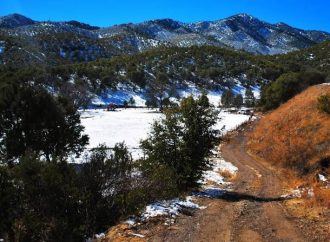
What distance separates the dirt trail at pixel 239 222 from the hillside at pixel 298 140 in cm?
795

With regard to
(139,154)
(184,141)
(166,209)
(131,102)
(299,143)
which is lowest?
(166,209)

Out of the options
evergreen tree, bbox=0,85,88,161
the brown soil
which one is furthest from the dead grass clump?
evergreen tree, bbox=0,85,88,161

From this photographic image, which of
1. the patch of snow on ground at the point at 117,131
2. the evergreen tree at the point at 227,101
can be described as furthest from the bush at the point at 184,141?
the evergreen tree at the point at 227,101

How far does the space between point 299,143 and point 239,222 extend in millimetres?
22877

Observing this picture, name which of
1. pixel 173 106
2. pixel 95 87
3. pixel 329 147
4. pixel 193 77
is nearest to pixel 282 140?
pixel 329 147

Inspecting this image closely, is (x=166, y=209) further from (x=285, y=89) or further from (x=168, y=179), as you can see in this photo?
(x=285, y=89)

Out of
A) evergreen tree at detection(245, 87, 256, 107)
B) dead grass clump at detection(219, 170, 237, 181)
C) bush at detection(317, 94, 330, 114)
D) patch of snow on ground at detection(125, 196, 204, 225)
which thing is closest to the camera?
patch of snow on ground at detection(125, 196, 204, 225)

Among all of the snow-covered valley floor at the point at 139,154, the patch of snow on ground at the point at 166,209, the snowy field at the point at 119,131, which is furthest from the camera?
the snowy field at the point at 119,131

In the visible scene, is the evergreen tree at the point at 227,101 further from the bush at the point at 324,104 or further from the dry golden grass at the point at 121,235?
the dry golden grass at the point at 121,235

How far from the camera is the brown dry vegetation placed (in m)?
28.5

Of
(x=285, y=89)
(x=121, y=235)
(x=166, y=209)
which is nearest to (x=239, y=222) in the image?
(x=166, y=209)

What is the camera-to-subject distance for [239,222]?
15.0m

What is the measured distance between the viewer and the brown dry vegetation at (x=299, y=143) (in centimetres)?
2848

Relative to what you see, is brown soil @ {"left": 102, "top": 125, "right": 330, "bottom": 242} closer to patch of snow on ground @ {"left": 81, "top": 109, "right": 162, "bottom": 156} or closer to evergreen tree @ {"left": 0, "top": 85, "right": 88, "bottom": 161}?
evergreen tree @ {"left": 0, "top": 85, "right": 88, "bottom": 161}
